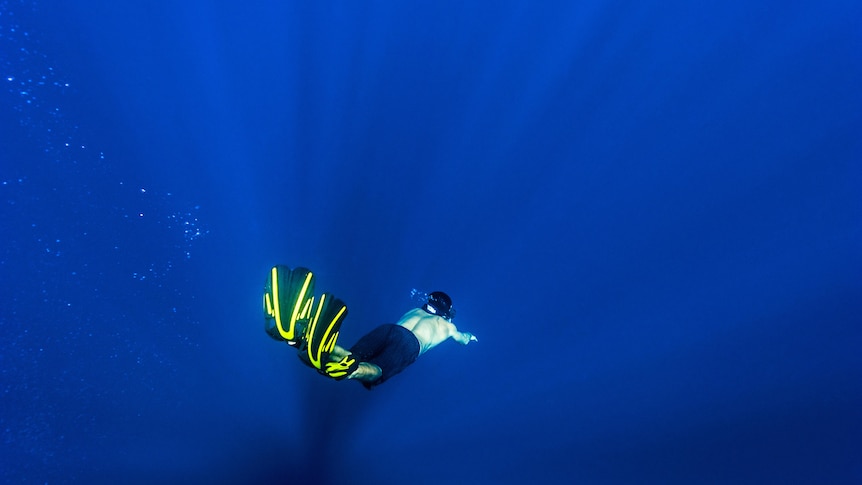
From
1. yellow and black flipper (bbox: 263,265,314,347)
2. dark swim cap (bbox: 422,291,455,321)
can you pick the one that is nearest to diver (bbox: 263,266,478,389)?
yellow and black flipper (bbox: 263,265,314,347)

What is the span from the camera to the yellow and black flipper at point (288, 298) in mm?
2339

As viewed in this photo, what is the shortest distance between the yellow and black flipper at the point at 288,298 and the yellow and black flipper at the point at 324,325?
0.06m

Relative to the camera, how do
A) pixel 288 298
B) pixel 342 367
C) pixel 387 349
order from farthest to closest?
pixel 387 349 → pixel 342 367 → pixel 288 298

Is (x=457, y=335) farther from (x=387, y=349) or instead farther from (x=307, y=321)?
(x=307, y=321)

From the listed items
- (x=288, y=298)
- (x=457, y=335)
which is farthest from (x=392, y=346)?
(x=288, y=298)

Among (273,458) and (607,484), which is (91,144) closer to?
(273,458)

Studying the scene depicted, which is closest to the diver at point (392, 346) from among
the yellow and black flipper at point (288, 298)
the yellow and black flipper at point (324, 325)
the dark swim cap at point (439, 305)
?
the dark swim cap at point (439, 305)

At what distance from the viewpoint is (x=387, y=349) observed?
3.50m

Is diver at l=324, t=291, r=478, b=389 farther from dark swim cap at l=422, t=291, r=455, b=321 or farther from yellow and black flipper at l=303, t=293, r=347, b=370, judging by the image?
yellow and black flipper at l=303, t=293, r=347, b=370

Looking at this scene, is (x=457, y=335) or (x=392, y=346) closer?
(x=392, y=346)

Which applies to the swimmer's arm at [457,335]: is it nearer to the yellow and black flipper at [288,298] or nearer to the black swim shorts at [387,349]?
the black swim shorts at [387,349]

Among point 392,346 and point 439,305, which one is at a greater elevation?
point 439,305

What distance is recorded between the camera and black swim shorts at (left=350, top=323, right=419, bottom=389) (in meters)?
3.39

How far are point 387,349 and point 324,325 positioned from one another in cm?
120
